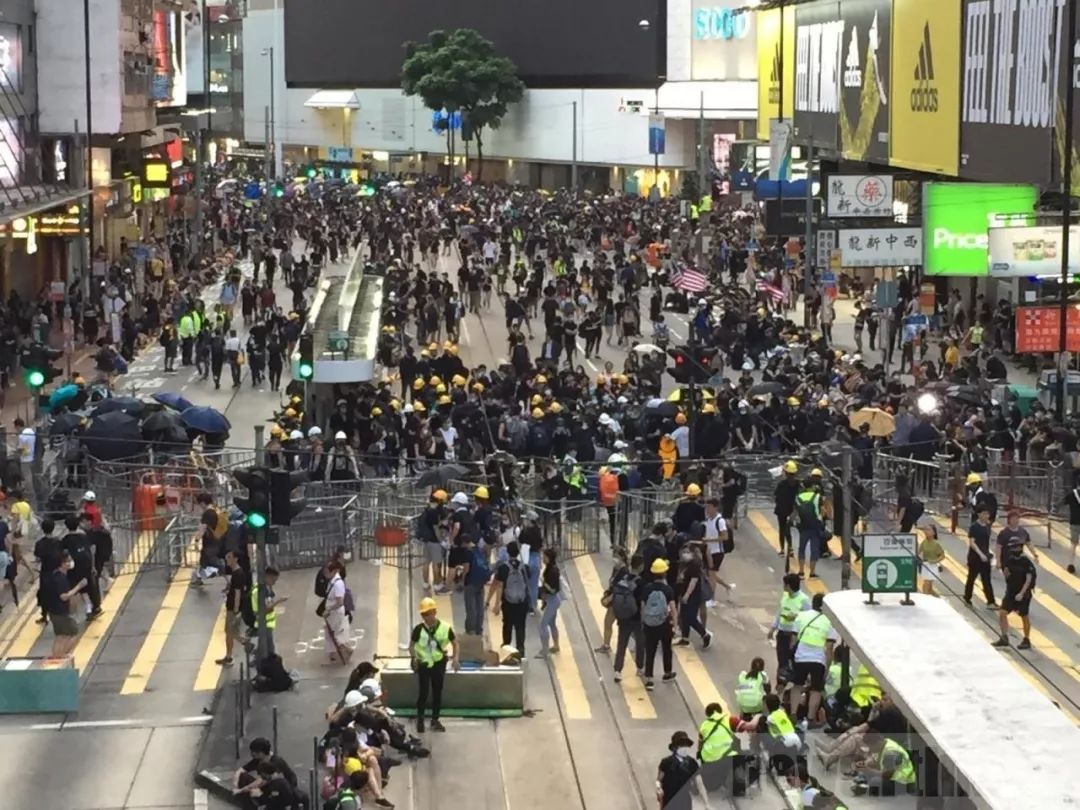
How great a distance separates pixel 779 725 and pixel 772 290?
33174mm

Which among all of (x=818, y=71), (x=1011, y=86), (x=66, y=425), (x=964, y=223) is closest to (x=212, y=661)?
(x=66, y=425)

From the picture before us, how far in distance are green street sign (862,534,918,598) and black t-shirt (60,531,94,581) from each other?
9271 mm

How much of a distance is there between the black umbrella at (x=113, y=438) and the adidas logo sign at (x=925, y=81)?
1080 inches

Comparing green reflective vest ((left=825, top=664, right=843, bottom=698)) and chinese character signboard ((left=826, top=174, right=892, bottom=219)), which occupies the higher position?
chinese character signboard ((left=826, top=174, right=892, bottom=219))

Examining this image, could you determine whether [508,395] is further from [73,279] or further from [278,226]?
[278,226]

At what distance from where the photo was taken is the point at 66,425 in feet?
97.9

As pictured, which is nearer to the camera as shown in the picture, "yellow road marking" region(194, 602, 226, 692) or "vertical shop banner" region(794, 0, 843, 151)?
"yellow road marking" region(194, 602, 226, 692)

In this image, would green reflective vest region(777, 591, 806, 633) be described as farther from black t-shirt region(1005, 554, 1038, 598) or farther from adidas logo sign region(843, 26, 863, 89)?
adidas logo sign region(843, 26, 863, 89)

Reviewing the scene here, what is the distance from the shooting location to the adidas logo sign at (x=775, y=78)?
78.5 m

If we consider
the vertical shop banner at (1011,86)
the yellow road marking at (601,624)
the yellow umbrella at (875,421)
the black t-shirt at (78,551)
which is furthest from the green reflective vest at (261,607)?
the vertical shop banner at (1011,86)

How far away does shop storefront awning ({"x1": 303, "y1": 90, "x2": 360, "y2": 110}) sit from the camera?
419 feet

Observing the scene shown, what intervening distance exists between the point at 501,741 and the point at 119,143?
53.5m

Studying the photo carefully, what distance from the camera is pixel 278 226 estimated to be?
76.7 m

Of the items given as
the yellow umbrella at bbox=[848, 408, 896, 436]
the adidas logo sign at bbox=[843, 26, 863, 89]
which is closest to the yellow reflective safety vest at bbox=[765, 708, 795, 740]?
the yellow umbrella at bbox=[848, 408, 896, 436]
